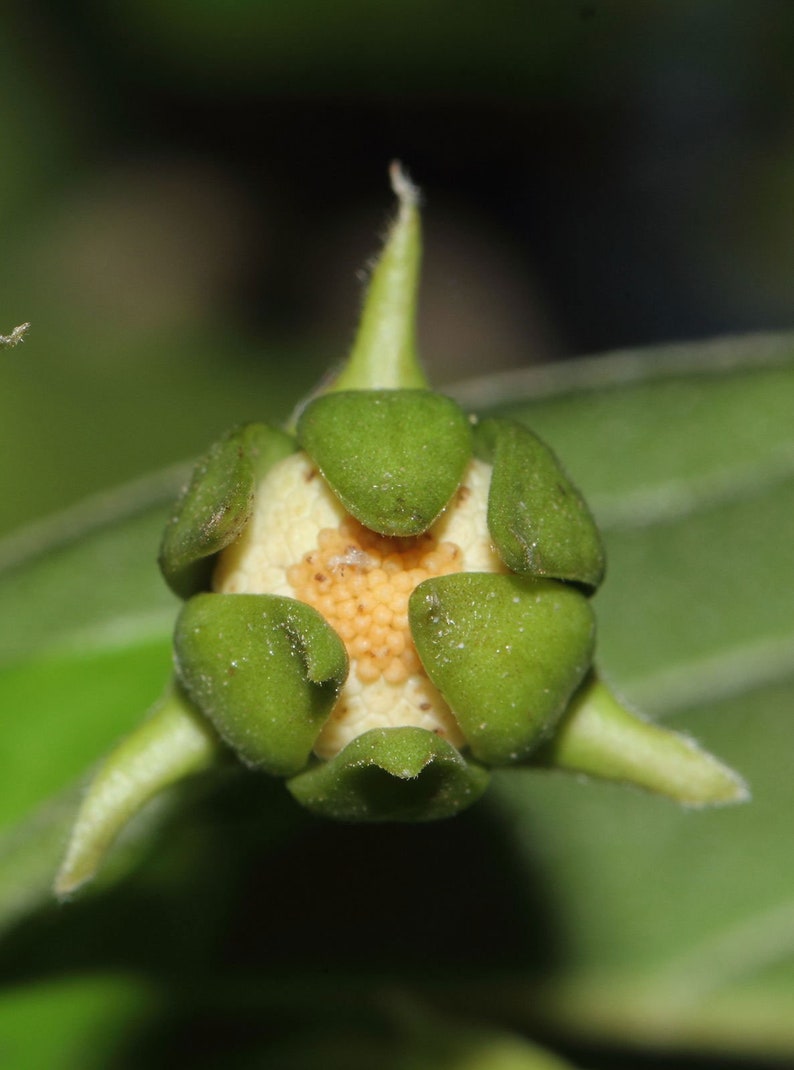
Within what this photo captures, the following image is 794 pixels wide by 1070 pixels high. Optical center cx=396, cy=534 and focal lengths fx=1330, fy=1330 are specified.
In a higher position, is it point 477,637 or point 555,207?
point 477,637

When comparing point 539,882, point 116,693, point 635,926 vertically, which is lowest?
point 635,926

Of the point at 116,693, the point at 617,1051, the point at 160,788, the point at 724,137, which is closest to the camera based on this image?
the point at 160,788

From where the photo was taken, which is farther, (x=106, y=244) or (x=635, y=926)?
(x=106, y=244)

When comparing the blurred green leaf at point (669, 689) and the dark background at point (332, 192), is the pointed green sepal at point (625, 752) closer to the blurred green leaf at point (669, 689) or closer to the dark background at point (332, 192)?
the blurred green leaf at point (669, 689)

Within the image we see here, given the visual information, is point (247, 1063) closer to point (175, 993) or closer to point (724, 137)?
point (175, 993)

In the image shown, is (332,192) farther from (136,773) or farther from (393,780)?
(393,780)

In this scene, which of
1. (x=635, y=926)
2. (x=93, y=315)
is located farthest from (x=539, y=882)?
(x=93, y=315)

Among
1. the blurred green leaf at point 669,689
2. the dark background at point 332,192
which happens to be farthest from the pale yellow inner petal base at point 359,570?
the dark background at point 332,192

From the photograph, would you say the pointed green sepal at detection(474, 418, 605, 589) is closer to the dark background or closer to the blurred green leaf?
the blurred green leaf
